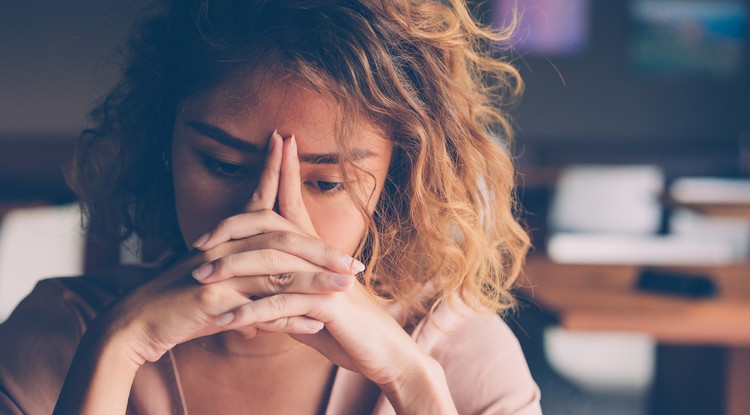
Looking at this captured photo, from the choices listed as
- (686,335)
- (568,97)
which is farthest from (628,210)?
(568,97)

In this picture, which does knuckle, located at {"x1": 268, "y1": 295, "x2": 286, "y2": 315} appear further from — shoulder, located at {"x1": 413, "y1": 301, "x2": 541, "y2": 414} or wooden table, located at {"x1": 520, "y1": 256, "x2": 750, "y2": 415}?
wooden table, located at {"x1": 520, "y1": 256, "x2": 750, "y2": 415}

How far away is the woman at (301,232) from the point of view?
1002 mm

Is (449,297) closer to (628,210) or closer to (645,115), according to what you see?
(628,210)

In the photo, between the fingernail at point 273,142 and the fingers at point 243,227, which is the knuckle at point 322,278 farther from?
the fingernail at point 273,142

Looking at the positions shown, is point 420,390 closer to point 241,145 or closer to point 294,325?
point 294,325

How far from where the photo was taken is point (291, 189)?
1.03m

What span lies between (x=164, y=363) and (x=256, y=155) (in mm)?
402

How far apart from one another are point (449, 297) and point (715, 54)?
6.51 m

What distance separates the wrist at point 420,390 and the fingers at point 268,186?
31 centimetres

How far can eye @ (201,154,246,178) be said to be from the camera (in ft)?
3.54

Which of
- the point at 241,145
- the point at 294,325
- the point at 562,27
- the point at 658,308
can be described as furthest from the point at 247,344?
the point at 562,27

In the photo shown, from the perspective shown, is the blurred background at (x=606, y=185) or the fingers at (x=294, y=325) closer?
the fingers at (x=294, y=325)

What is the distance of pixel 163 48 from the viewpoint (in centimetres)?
123

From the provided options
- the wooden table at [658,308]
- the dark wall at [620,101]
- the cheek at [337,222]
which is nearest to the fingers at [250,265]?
the cheek at [337,222]
